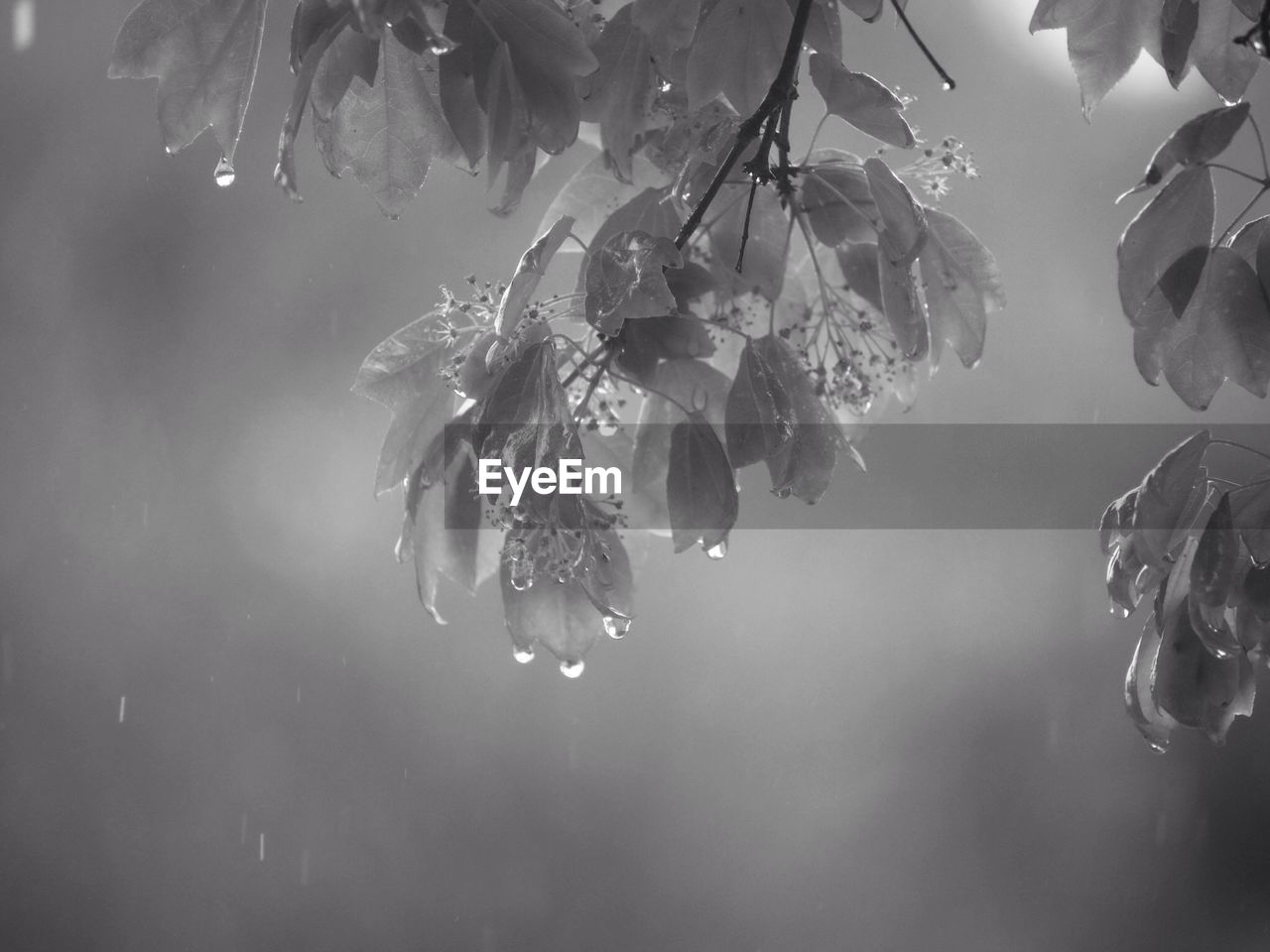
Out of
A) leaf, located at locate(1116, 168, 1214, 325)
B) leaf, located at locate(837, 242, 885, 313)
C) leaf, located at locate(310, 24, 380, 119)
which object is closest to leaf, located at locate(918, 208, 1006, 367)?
leaf, located at locate(837, 242, 885, 313)

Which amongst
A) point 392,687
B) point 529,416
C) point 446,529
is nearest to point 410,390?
point 446,529

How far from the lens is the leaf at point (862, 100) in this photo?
61cm

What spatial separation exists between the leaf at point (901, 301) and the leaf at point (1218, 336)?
119 millimetres

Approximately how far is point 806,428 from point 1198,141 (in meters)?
0.24

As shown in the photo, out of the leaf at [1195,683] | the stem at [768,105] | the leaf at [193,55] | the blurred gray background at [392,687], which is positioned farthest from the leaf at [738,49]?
the blurred gray background at [392,687]

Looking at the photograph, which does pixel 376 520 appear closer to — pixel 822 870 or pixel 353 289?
pixel 353 289

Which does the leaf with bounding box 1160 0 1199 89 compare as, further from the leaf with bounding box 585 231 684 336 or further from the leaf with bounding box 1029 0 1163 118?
the leaf with bounding box 585 231 684 336

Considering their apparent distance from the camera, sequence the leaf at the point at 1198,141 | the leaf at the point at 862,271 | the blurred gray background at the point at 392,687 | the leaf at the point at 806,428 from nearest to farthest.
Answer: the leaf at the point at 1198,141 < the leaf at the point at 806,428 < the leaf at the point at 862,271 < the blurred gray background at the point at 392,687

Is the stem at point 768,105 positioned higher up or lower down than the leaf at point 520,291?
higher up

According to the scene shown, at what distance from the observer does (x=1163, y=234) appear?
0.59m

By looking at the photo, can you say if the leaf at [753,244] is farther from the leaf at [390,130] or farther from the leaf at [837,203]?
the leaf at [390,130]

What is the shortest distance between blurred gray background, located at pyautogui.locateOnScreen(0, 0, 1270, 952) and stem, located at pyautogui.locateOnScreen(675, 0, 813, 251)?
→ 4309 mm

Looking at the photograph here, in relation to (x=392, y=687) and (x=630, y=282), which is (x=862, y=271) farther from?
(x=392, y=687)

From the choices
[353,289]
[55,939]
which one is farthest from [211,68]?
[55,939]
